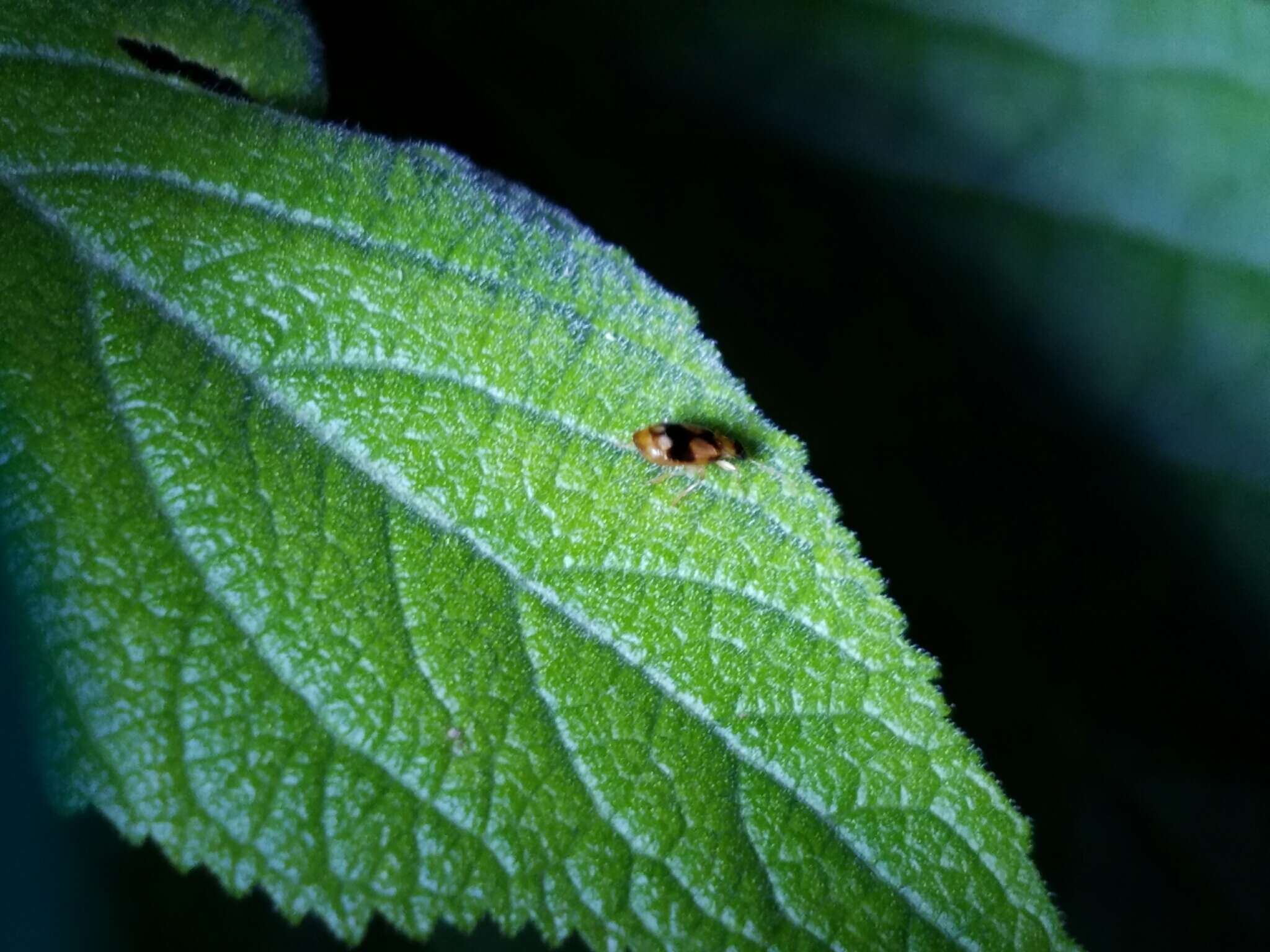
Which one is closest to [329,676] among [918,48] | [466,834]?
[466,834]

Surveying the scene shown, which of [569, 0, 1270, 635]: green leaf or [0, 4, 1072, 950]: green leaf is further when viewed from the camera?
[569, 0, 1270, 635]: green leaf

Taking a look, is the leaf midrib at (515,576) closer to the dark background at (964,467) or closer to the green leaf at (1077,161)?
the dark background at (964,467)

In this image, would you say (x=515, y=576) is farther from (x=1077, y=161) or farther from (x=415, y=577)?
(x=1077, y=161)

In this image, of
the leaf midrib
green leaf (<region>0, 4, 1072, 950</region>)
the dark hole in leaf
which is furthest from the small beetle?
the dark hole in leaf

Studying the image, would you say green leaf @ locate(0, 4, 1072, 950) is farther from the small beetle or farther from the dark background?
the dark background

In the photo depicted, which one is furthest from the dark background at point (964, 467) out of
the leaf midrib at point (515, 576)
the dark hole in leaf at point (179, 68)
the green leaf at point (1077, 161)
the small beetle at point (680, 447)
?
the leaf midrib at point (515, 576)
